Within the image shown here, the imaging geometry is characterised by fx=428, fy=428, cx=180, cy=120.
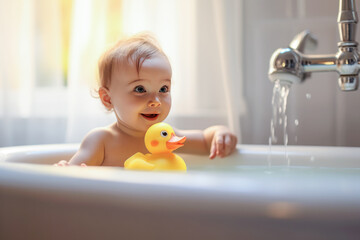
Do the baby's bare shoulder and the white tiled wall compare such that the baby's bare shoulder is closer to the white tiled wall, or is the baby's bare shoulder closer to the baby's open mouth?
the baby's open mouth

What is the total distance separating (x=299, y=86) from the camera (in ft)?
4.43

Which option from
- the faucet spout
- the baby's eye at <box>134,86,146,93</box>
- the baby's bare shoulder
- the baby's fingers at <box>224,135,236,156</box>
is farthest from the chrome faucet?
the baby's bare shoulder

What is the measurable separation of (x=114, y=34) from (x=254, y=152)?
71 cm

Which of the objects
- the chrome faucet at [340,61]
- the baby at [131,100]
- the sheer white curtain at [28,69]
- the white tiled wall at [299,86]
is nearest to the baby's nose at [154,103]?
the baby at [131,100]

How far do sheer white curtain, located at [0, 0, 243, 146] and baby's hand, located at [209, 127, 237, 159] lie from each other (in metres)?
0.28

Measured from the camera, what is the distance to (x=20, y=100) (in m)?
1.60

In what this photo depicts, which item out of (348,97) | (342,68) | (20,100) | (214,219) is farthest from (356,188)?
(20,100)

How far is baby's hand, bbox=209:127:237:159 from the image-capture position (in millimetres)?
1015

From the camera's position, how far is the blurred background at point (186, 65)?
1.34 meters

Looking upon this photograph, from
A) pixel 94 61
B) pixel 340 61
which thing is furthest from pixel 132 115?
pixel 94 61

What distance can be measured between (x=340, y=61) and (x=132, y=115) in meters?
0.48

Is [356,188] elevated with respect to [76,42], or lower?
lower

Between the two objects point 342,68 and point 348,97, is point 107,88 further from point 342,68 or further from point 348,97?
point 348,97

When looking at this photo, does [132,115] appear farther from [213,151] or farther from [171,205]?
[171,205]
